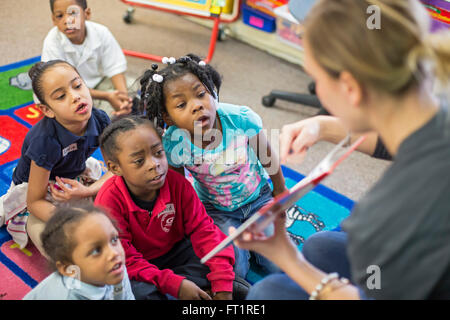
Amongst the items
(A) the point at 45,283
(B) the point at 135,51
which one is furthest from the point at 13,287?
(B) the point at 135,51

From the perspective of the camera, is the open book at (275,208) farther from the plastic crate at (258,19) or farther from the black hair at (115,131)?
the plastic crate at (258,19)

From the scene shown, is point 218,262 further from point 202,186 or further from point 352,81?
point 352,81

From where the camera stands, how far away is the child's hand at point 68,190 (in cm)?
147

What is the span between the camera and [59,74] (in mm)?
1485

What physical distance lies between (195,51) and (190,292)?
187 cm

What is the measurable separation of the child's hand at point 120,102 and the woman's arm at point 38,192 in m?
0.59

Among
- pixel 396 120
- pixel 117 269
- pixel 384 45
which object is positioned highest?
pixel 384 45

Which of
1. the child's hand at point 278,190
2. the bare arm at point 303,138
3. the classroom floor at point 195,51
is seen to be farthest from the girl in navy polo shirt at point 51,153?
the classroom floor at point 195,51

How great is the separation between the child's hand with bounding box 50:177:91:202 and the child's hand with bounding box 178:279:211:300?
47 cm

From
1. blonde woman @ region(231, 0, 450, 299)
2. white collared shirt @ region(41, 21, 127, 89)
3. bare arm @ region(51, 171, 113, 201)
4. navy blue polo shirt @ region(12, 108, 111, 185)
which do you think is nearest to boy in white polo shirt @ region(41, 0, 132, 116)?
white collared shirt @ region(41, 21, 127, 89)

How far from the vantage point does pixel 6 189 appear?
1.75 metres

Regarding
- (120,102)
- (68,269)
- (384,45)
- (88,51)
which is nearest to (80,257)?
(68,269)

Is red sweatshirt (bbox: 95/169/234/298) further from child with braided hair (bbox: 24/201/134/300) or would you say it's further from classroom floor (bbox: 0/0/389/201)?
classroom floor (bbox: 0/0/389/201)

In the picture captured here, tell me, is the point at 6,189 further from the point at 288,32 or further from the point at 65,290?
the point at 288,32
